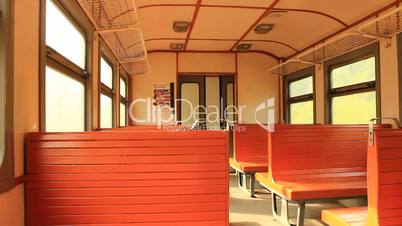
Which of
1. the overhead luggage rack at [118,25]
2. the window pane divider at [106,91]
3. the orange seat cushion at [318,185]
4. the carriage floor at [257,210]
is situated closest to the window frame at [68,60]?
the overhead luggage rack at [118,25]

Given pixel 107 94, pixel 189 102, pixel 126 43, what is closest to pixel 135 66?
pixel 107 94

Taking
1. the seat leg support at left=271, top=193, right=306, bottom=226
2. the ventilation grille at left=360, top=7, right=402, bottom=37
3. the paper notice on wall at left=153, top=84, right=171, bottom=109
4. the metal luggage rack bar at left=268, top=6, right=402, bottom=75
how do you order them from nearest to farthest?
1. the seat leg support at left=271, top=193, right=306, bottom=226
2. the ventilation grille at left=360, top=7, right=402, bottom=37
3. the metal luggage rack bar at left=268, top=6, right=402, bottom=75
4. the paper notice on wall at left=153, top=84, right=171, bottom=109

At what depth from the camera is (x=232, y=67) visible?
6.81 metres

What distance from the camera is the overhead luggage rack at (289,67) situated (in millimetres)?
5811

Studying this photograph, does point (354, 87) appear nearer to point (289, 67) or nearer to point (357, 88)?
point (357, 88)

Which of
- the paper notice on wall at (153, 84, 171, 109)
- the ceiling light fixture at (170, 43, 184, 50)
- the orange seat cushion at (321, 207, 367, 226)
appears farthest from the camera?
the paper notice on wall at (153, 84, 171, 109)

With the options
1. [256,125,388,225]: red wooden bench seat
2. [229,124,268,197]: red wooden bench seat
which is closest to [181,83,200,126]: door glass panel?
[229,124,268,197]: red wooden bench seat

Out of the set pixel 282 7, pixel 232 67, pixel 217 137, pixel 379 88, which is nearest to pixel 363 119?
pixel 379 88

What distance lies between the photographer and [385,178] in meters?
1.68

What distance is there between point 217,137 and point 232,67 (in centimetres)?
522

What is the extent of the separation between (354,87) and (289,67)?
1920mm

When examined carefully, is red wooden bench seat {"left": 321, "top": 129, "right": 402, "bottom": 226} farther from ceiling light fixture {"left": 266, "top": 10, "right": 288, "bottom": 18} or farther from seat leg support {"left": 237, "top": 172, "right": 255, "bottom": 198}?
ceiling light fixture {"left": 266, "top": 10, "right": 288, "bottom": 18}

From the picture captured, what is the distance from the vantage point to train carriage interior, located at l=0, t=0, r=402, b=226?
163 cm

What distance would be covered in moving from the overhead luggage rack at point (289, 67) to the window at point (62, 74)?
3.78 m
